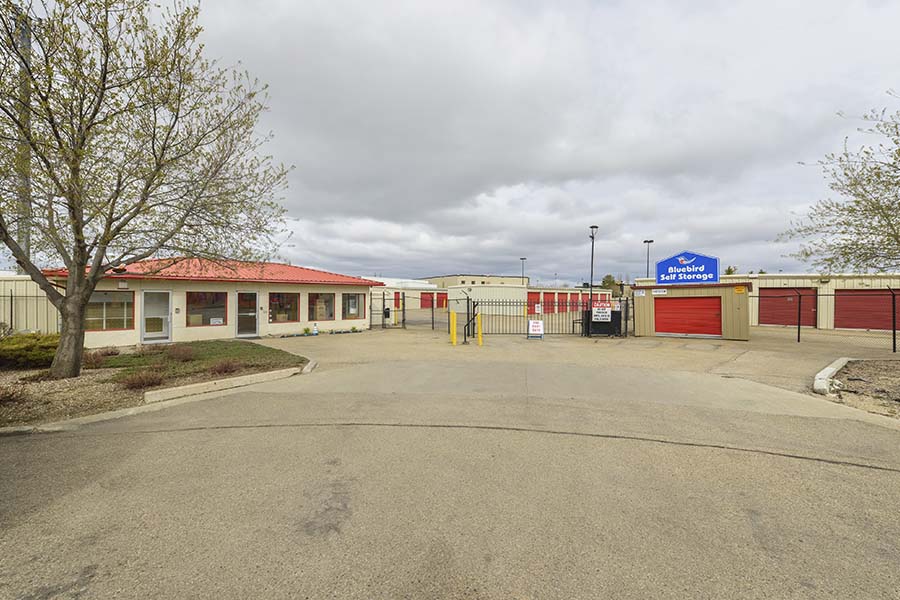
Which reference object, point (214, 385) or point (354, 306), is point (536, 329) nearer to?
point (354, 306)

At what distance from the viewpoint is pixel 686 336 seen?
19234 mm

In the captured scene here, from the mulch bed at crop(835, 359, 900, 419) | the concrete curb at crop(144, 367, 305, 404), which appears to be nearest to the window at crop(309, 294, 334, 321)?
the concrete curb at crop(144, 367, 305, 404)

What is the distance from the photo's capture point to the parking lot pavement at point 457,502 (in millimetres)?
2646

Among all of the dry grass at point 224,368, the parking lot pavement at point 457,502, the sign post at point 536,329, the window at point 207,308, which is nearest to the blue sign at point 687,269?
the sign post at point 536,329

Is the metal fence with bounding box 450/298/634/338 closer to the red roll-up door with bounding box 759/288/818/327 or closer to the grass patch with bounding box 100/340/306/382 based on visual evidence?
the grass patch with bounding box 100/340/306/382

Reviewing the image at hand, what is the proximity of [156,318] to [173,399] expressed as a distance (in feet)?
36.6

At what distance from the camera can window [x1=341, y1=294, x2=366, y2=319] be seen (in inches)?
885

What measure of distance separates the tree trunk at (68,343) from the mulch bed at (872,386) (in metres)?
14.7

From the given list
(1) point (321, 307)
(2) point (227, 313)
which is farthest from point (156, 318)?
(1) point (321, 307)

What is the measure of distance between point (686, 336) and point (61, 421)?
20.9 m

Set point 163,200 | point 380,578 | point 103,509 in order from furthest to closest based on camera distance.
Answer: point 163,200 < point 103,509 < point 380,578

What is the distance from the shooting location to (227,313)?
59.3ft

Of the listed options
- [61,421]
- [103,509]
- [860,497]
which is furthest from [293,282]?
[860,497]

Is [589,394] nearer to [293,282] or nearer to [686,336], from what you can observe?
[686,336]
